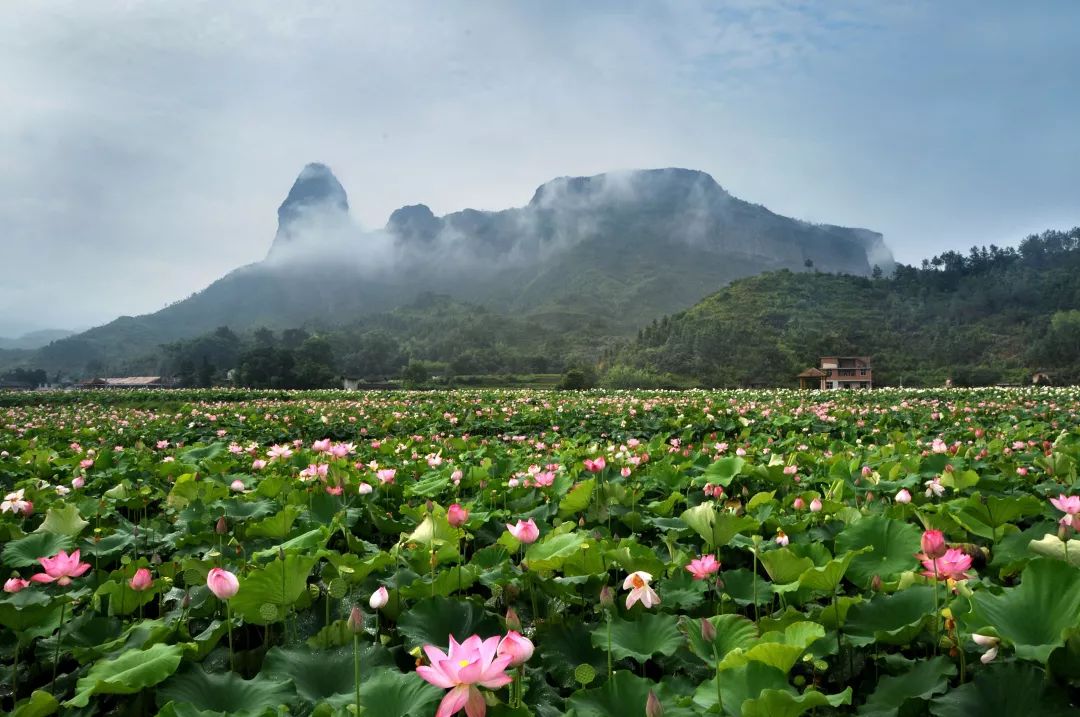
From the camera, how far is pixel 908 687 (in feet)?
4.11

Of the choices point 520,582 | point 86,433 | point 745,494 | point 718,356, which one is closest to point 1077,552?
point 520,582

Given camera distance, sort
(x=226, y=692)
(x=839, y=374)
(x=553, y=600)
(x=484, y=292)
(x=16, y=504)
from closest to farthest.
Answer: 1. (x=226, y=692)
2. (x=553, y=600)
3. (x=16, y=504)
4. (x=839, y=374)
5. (x=484, y=292)

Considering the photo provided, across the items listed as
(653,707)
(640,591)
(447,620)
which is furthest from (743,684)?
(447,620)

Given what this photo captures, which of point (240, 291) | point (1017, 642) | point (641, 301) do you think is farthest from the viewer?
point (240, 291)

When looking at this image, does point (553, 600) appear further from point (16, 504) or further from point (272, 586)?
point (16, 504)

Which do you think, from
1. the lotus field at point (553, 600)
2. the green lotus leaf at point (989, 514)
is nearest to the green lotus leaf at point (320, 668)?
the lotus field at point (553, 600)

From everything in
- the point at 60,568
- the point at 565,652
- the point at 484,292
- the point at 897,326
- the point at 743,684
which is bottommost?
the point at 565,652

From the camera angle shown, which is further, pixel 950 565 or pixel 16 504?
pixel 16 504

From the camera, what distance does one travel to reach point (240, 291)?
167 m

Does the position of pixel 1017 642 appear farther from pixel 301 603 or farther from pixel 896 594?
pixel 301 603

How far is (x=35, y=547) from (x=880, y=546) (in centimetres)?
276

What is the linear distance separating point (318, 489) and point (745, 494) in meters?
2.06

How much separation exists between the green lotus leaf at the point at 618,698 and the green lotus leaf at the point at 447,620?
1.11ft

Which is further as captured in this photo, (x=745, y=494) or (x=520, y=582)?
(x=745, y=494)
